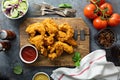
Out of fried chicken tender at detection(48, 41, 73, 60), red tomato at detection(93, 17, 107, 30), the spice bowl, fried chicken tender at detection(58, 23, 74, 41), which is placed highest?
red tomato at detection(93, 17, 107, 30)

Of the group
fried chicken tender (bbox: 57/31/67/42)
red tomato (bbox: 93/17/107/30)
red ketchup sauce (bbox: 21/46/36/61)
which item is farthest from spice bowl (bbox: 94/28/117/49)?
red ketchup sauce (bbox: 21/46/36/61)

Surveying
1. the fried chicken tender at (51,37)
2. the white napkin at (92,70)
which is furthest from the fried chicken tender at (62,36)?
the white napkin at (92,70)

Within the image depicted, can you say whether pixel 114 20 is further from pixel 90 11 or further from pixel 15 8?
pixel 15 8

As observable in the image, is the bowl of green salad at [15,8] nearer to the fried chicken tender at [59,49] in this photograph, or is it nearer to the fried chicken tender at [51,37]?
the fried chicken tender at [51,37]

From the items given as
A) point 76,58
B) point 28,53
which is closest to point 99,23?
point 76,58

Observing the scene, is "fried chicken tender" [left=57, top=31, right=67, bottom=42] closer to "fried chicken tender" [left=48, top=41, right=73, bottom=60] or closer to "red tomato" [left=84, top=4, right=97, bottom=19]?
"fried chicken tender" [left=48, top=41, right=73, bottom=60]
